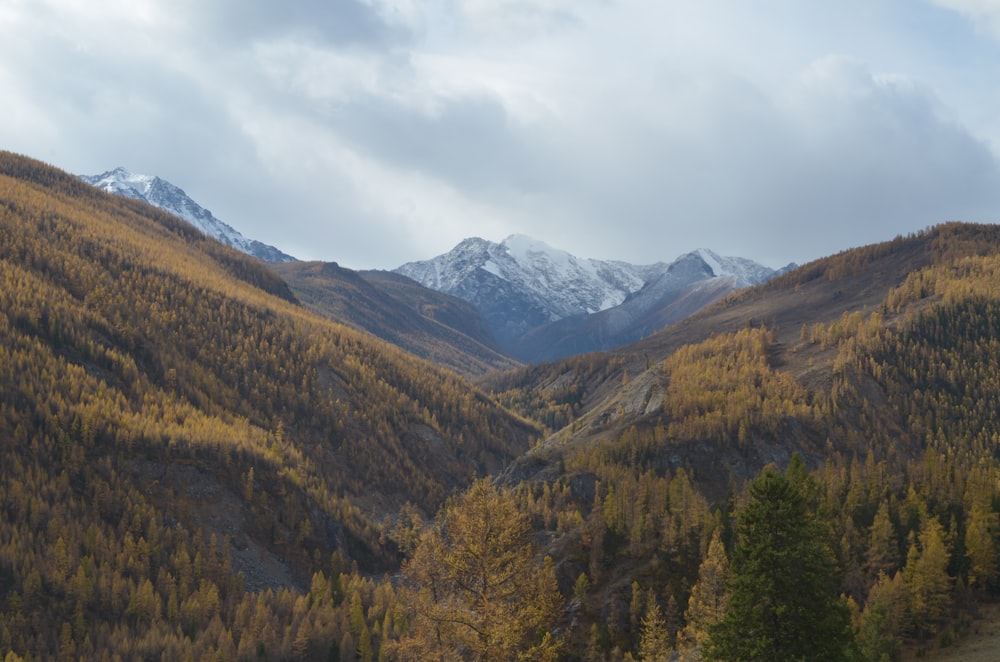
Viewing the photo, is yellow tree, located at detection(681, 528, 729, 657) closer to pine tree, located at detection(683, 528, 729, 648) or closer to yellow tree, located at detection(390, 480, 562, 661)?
pine tree, located at detection(683, 528, 729, 648)

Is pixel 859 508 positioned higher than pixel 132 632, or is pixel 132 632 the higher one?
pixel 859 508

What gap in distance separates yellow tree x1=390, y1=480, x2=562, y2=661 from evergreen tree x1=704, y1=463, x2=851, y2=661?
10.4 metres

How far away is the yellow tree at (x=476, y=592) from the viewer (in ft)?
133

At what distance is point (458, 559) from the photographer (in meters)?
42.0

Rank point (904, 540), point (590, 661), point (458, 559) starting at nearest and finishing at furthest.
A: 1. point (458, 559)
2. point (590, 661)
3. point (904, 540)

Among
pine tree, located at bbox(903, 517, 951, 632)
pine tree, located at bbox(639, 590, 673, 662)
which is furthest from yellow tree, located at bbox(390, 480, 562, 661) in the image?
pine tree, located at bbox(903, 517, 951, 632)

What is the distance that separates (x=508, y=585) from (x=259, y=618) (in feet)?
440

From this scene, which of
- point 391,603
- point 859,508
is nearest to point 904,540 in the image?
point 859,508

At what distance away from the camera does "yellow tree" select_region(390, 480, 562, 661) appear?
40656mm

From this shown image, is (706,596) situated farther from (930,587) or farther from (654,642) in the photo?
(930,587)

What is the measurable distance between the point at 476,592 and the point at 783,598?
16.5 meters

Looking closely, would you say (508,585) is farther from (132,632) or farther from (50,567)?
(50,567)

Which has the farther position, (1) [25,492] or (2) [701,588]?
(1) [25,492]

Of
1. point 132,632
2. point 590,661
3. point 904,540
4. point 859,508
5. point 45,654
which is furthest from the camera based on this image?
point 132,632
